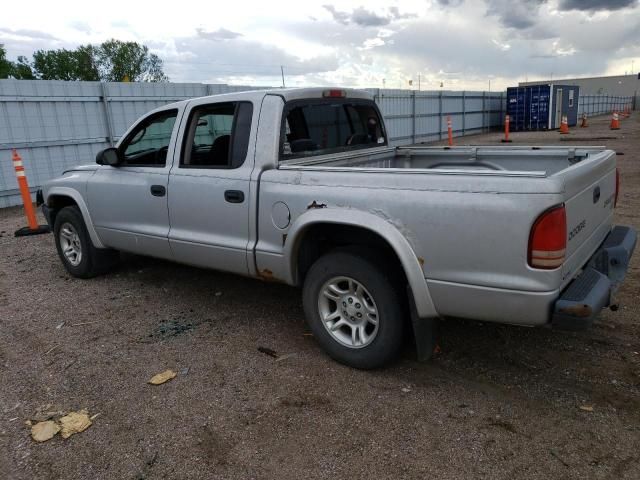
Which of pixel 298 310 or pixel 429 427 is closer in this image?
pixel 429 427

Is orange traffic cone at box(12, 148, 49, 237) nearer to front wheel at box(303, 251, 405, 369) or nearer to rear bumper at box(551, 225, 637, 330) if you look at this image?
front wheel at box(303, 251, 405, 369)

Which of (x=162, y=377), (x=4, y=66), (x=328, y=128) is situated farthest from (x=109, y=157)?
(x=4, y=66)

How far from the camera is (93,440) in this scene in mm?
2988

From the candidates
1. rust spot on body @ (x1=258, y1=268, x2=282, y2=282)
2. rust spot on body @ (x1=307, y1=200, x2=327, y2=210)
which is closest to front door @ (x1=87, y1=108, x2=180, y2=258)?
rust spot on body @ (x1=258, y1=268, x2=282, y2=282)

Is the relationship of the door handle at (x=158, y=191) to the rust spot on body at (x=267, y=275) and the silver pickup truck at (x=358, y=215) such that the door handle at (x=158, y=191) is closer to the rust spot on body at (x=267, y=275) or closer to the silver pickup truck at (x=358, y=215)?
the silver pickup truck at (x=358, y=215)

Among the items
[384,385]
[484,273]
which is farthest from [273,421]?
[484,273]

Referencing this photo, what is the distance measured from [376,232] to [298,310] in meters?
1.77

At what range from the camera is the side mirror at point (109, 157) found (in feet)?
15.9

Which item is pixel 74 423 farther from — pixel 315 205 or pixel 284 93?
pixel 284 93

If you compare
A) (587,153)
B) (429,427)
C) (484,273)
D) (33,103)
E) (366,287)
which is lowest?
(429,427)

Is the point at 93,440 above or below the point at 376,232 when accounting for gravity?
below

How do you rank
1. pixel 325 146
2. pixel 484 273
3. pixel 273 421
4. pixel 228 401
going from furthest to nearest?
pixel 325 146 < pixel 228 401 < pixel 273 421 < pixel 484 273

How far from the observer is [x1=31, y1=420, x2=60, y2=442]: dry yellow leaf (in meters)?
3.03

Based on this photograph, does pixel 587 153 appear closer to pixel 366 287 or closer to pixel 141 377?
pixel 366 287
